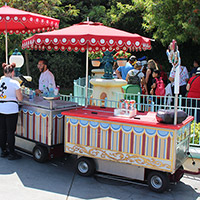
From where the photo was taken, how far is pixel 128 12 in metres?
16.9

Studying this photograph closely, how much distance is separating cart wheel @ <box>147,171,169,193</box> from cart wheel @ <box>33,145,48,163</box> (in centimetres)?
206

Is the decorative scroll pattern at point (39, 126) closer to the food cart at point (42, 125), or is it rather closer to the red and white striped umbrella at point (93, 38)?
the food cart at point (42, 125)

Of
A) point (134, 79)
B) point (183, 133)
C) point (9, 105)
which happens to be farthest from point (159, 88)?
point (9, 105)

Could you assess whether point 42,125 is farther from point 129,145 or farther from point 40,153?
point 129,145

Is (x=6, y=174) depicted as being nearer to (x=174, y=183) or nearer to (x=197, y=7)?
(x=174, y=183)

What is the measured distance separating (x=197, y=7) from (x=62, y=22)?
8639 mm

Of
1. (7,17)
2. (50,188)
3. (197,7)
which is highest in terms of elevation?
(197,7)

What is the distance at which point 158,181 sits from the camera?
502 centimetres

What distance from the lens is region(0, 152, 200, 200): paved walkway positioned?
485cm

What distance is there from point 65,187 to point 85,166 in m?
0.58

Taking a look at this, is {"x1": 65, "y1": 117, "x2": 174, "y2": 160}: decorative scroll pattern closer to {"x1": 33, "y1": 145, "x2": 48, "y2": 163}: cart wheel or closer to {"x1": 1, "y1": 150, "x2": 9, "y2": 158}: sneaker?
{"x1": 33, "y1": 145, "x2": 48, "y2": 163}: cart wheel

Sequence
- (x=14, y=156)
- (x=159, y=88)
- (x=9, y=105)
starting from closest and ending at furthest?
(x=9, y=105), (x=14, y=156), (x=159, y=88)

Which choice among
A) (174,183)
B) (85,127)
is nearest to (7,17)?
(85,127)

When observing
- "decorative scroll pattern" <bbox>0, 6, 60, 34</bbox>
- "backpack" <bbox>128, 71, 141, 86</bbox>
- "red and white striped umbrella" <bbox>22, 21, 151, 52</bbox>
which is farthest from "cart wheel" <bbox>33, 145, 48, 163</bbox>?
"backpack" <bbox>128, 71, 141, 86</bbox>
